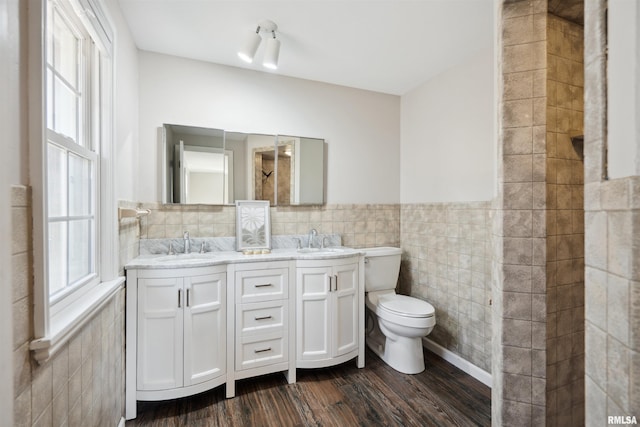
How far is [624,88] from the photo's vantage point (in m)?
0.62

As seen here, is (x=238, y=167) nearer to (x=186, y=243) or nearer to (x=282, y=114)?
(x=282, y=114)

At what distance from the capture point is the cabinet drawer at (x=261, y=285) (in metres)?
1.95

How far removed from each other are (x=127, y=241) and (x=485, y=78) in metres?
2.69

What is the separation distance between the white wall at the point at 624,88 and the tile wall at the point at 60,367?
139cm

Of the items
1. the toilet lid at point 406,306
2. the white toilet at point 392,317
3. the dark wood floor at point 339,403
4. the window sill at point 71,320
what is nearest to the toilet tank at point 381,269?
the white toilet at point 392,317

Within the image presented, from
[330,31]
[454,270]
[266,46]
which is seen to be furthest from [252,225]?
[454,270]

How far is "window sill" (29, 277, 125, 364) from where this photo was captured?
75 centimetres

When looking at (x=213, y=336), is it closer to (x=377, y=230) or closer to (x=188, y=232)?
(x=188, y=232)

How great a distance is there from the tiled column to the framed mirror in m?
1.72

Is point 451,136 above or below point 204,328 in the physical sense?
above

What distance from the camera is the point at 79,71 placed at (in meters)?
1.29

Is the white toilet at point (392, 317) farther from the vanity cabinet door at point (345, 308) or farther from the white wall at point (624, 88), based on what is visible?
the white wall at point (624, 88)

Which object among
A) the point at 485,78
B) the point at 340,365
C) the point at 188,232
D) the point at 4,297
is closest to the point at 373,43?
the point at 485,78

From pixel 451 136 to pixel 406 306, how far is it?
4.78 feet
